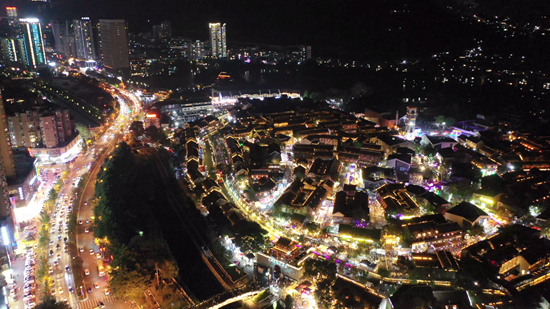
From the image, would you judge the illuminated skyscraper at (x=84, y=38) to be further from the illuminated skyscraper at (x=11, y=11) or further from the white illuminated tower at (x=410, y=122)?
the white illuminated tower at (x=410, y=122)

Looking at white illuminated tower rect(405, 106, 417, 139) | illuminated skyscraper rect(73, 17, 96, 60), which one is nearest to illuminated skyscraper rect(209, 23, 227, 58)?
illuminated skyscraper rect(73, 17, 96, 60)

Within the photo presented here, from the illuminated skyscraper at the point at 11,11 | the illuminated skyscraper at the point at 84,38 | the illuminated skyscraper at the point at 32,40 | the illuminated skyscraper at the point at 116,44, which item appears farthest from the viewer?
the illuminated skyscraper at the point at 11,11

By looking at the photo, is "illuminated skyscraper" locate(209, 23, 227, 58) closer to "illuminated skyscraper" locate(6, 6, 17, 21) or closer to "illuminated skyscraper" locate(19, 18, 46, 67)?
"illuminated skyscraper" locate(19, 18, 46, 67)

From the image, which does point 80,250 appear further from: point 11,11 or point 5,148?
point 11,11

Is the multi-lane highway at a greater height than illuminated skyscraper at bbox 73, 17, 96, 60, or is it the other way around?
illuminated skyscraper at bbox 73, 17, 96, 60

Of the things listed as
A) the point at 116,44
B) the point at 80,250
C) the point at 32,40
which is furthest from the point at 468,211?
the point at 32,40

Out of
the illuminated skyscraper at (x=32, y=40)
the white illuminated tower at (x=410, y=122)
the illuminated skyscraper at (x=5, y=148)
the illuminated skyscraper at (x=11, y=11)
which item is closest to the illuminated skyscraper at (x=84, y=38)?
the illuminated skyscraper at (x=32, y=40)
